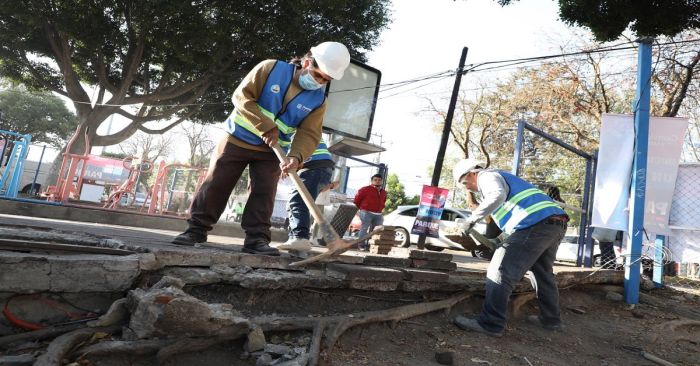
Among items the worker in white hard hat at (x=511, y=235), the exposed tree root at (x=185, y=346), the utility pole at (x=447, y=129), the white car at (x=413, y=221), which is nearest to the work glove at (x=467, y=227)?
the worker in white hard hat at (x=511, y=235)

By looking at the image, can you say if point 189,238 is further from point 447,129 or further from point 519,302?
point 447,129

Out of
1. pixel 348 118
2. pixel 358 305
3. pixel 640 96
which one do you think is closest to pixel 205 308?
pixel 358 305

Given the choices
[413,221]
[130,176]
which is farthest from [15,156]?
[413,221]

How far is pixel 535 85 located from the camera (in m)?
17.7

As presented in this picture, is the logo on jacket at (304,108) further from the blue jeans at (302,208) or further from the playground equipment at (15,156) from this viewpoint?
the playground equipment at (15,156)

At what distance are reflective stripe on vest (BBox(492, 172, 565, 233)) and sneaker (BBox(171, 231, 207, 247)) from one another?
2.32 m

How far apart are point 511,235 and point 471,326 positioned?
0.78m

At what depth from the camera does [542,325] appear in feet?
12.6

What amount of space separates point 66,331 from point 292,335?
42.5 inches

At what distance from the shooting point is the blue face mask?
2994 millimetres

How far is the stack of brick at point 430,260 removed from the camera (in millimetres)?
3787

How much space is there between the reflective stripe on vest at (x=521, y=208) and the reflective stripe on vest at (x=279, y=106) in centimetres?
171

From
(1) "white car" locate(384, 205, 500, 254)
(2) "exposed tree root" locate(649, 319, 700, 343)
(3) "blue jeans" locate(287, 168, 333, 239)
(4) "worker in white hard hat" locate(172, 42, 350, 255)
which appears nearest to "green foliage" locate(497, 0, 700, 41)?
(4) "worker in white hard hat" locate(172, 42, 350, 255)

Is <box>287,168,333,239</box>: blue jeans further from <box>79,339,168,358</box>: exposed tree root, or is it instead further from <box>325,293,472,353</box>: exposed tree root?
<box>79,339,168,358</box>: exposed tree root
